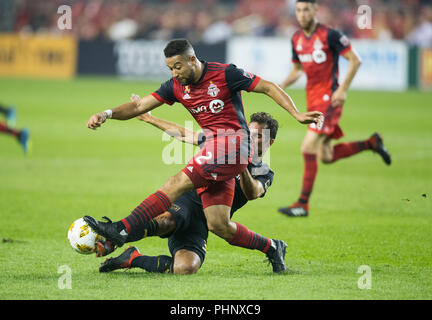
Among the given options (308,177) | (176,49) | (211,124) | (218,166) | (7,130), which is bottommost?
(308,177)

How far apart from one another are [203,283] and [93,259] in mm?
1322

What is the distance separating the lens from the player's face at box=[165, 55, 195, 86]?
5.62m

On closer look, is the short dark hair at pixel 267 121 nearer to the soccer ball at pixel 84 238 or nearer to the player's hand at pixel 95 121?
the player's hand at pixel 95 121

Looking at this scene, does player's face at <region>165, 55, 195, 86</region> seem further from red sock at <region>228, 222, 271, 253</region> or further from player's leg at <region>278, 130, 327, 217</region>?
player's leg at <region>278, 130, 327, 217</region>

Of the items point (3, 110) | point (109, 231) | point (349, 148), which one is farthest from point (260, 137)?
point (3, 110)

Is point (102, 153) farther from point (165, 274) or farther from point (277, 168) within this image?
point (165, 274)

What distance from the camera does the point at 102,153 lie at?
13289 mm

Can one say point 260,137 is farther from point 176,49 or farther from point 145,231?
point 145,231

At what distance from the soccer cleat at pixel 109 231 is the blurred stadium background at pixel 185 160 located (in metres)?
0.31

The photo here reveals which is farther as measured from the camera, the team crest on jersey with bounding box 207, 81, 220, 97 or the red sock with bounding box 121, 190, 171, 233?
the team crest on jersey with bounding box 207, 81, 220, 97

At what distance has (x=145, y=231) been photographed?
18.7 feet

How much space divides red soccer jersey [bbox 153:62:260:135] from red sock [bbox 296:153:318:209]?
290 centimetres

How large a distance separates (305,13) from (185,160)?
15.0ft

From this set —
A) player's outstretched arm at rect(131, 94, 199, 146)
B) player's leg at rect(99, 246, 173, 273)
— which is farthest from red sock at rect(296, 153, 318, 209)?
player's leg at rect(99, 246, 173, 273)
